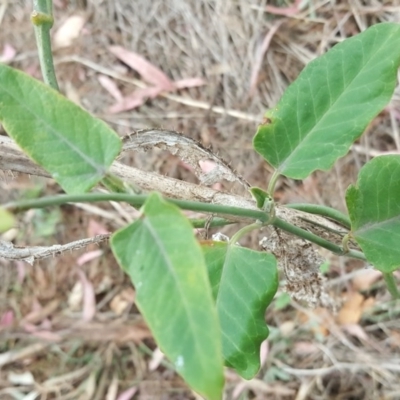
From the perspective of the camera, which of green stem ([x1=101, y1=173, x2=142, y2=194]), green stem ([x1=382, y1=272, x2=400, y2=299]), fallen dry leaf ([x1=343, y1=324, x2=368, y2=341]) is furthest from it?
fallen dry leaf ([x1=343, y1=324, x2=368, y2=341])

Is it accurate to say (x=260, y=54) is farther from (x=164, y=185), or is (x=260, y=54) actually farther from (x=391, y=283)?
(x=164, y=185)

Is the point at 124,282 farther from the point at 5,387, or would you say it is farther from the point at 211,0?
the point at 211,0

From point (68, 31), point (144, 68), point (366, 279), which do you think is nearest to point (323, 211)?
point (366, 279)

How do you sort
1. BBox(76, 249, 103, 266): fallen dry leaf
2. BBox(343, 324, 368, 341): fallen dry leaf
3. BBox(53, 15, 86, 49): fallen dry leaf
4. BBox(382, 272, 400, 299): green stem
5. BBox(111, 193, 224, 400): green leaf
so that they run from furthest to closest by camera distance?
BBox(53, 15, 86, 49): fallen dry leaf
BBox(76, 249, 103, 266): fallen dry leaf
BBox(343, 324, 368, 341): fallen dry leaf
BBox(382, 272, 400, 299): green stem
BBox(111, 193, 224, 400): green leaf

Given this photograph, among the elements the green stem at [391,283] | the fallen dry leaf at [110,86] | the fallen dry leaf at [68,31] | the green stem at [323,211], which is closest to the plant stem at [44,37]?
the green stem at [323,211]

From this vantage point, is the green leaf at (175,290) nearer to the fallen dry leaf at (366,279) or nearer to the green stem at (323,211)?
the green stem at (323,211)

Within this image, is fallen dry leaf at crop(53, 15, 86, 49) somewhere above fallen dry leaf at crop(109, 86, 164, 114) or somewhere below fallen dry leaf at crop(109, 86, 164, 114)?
above

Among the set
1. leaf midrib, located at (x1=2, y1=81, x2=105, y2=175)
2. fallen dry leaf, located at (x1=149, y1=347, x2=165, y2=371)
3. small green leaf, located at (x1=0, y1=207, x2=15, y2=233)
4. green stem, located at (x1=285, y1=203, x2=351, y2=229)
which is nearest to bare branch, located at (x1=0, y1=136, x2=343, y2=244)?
green stem, located at (x1=285, y1=203, x2=351, y2=229)

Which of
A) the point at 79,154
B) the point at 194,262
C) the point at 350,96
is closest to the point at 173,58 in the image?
the point at 350,96

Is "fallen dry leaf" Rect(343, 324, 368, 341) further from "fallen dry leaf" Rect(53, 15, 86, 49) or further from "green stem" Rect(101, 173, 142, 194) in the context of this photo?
"fallen dry leaf" Rect(53, 15, 86, 49)
